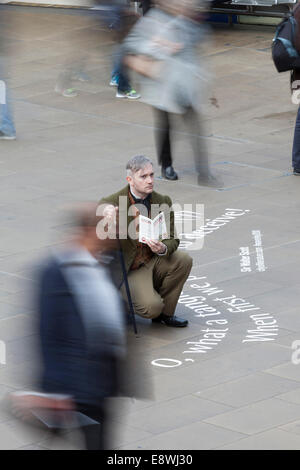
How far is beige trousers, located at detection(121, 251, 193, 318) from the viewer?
8.20 metres

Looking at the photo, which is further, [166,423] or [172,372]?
[172,372]

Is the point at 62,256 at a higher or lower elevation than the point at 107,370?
higher

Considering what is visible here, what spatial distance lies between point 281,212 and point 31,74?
294 inches

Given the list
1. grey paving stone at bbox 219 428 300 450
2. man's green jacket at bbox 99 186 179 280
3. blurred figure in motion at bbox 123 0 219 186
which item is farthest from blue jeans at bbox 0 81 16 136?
grey paving stone at bbox 219 428 300 450

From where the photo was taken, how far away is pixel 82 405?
522 cm

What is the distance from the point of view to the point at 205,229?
35.1 feet

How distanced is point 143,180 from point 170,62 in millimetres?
3996

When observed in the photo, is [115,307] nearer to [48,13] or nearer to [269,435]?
[269,435]

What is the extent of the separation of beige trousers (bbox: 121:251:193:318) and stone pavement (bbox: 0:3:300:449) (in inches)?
8.0

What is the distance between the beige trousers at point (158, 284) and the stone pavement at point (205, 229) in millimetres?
204

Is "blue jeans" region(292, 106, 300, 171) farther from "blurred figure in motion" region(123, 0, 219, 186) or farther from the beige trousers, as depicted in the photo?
the beige trousers

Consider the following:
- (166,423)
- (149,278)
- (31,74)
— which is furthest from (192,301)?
(31,74)

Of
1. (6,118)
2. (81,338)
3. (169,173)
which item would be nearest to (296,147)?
(169,173)

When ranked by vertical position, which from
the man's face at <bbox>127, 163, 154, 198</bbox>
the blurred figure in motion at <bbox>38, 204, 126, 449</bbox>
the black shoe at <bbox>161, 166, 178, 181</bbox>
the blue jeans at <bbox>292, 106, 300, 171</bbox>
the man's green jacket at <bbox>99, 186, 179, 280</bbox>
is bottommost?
the black shoe at <bbox>161, 166, 178, 181</bbox>
